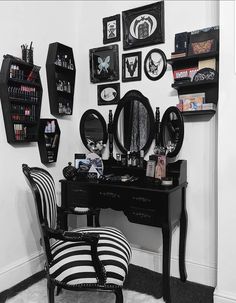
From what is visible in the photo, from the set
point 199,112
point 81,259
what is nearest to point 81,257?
point 81,259

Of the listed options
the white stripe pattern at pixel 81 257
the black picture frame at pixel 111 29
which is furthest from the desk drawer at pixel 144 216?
the black picture frame at pixel 111 29

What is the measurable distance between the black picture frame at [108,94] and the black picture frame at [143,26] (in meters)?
0.35

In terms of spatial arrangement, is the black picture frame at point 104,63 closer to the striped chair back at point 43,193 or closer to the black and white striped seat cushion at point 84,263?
the striped chair back at point 43,193

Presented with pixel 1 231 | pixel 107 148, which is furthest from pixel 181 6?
pixel 1 231

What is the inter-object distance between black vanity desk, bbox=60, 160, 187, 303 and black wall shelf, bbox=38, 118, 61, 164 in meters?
0.28

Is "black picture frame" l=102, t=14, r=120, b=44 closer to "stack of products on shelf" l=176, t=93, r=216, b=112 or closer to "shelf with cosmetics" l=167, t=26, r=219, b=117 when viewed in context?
"shelf with cosmetics" l=167, t=26, r=219, b=117

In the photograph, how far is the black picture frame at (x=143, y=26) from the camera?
223 cm

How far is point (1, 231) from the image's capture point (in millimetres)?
2035

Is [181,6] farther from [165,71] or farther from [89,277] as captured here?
[89,277]

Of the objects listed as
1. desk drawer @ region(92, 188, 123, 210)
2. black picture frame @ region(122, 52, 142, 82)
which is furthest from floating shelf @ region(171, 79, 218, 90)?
desk drawer @ region(92, 188, 123, 210)

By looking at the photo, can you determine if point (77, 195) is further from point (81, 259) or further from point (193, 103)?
point (193, 103)

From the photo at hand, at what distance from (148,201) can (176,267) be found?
0.77 metres

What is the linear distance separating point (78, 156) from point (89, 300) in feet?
3.59

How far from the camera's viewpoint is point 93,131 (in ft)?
8.30
